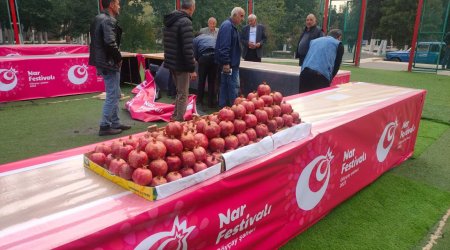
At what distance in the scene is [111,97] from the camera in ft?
16.3

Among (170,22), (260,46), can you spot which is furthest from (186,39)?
(260,46)

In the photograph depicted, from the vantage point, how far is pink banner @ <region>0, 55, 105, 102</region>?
7.36 m

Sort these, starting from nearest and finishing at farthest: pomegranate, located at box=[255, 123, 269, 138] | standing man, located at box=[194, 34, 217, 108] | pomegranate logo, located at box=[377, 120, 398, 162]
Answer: pomegranate, located at box=[255, 123, 269, 138], pomegranate logo, located at box=[377, 120, 398, 162], standing man, located at box=[194, 34, 217, 108]

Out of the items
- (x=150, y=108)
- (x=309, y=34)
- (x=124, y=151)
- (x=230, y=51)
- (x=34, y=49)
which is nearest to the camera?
(x=124, y=151)

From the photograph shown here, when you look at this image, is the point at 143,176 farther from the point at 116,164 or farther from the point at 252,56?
the point at 252,56

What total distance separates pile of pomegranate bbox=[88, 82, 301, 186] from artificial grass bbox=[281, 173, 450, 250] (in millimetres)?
1002

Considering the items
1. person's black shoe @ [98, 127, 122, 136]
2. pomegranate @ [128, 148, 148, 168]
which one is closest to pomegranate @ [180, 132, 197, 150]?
pomegranate @ [128, 148, 148, 168]

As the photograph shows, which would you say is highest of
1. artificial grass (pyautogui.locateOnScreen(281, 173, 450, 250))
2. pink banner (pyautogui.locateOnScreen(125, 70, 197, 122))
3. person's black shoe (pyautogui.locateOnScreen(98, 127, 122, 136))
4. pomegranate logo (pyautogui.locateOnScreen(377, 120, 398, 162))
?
pomegranate logo (pyautogui.locateOnScreen(377, 120, 398, 162))

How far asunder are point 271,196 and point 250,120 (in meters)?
0.52

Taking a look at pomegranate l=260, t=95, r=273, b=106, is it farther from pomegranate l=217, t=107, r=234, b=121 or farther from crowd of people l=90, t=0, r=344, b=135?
crowd of people l=90, t=0, r=344, b=135

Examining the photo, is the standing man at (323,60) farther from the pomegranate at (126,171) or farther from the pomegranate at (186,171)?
the pomegranate at (126,171)

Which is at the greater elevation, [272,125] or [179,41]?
[179,41]

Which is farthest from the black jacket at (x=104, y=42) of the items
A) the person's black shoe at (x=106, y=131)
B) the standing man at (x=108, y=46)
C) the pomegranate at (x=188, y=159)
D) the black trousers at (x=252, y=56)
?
the black trousers at (x=252, y=56)

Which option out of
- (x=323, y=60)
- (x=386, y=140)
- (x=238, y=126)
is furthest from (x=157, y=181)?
(x=323, y=60)
